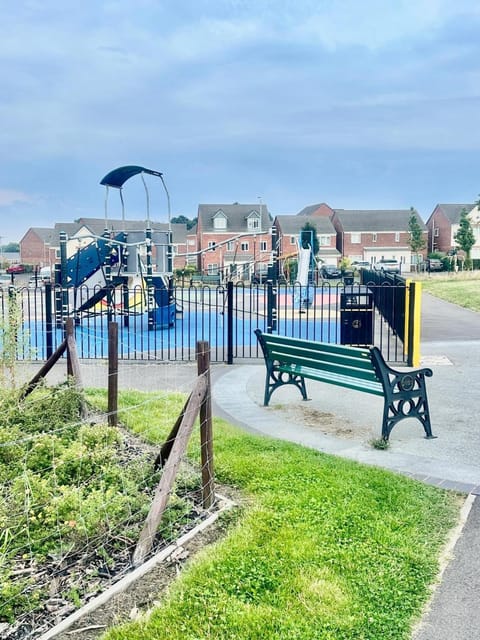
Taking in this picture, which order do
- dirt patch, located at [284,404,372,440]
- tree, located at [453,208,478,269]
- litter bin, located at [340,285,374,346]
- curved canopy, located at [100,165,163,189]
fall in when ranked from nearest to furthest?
dirt patch, located at [284,404,372,440], litter bin, located at [340,285,374,346], curved canopy, located at [100,165,163,189], tree, located at [453,208,478,269]

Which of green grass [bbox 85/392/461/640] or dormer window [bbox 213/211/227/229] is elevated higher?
dormer window [bbox 213/211/227/229]

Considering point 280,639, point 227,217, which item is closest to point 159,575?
point 280,639

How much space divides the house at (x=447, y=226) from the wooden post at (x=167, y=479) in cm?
7401

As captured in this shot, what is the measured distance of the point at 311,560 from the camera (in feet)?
12.2

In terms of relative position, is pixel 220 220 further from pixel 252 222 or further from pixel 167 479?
pixel 167 479

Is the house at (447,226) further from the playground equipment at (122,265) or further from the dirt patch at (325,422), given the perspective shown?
the dirt patch at (325,422)

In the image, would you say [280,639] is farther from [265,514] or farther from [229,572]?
[265,514]

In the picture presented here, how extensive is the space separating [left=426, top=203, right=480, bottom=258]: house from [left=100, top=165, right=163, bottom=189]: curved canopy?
60.8 m

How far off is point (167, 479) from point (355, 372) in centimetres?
317

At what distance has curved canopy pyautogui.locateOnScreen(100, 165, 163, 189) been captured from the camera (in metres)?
19.1

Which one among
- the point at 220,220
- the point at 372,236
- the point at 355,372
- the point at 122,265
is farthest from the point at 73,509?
the point at 372,236

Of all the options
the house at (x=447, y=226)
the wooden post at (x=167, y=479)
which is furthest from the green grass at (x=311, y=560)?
the house at (x=447, y=226)

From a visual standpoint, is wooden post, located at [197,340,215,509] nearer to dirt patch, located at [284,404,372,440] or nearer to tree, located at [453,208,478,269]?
dirt patch, located at [284,404,372,440]

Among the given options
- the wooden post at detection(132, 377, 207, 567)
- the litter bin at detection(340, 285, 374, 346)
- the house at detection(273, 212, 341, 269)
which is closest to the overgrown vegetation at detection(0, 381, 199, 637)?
the wooden post at detection(132, 377, 207, 567)
